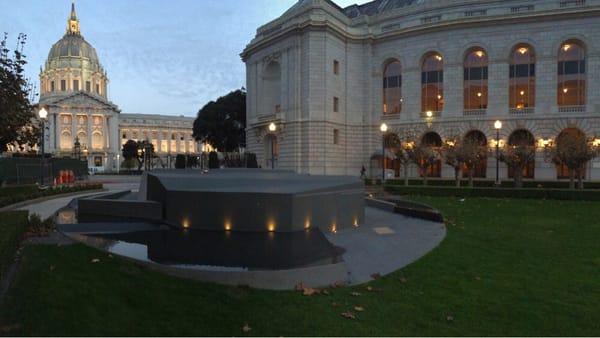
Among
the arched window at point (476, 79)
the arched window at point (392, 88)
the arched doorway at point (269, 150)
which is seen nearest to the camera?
the arched window at point (476, 79)

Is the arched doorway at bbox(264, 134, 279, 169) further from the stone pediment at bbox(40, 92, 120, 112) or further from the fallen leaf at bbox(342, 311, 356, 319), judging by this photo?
the stone pediment at bbox(40, 92, 120, 112)

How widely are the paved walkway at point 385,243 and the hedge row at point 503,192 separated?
13.1 meters

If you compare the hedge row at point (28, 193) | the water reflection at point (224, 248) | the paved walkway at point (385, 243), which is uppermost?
the hedge row at point (28, 193)

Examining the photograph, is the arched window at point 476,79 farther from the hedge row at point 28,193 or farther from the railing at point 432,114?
the hedge row at point 28,193

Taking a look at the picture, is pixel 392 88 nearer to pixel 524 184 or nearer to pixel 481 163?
pixel 481 163

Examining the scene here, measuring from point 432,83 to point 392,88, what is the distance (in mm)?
5158

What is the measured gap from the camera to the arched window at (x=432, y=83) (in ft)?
173

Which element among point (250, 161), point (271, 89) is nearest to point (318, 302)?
point (250, 161)

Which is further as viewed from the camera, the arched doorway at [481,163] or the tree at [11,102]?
the arched doorway at [481,163]

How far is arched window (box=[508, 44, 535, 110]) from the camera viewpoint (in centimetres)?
4931

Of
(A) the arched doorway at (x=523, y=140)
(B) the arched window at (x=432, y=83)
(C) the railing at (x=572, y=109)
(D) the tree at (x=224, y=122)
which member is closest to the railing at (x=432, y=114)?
(B) the arched window at (x=432, y=83)

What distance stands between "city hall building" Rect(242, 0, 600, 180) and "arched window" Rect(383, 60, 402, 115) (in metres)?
0.13

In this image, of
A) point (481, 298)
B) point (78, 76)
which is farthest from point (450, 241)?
point (78, 76)

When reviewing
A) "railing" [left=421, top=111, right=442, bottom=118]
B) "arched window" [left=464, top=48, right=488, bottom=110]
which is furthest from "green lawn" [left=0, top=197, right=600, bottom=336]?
"arched window" [left=464, top=48, right=488, bottom=110]
